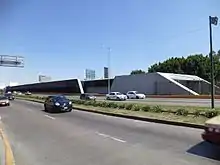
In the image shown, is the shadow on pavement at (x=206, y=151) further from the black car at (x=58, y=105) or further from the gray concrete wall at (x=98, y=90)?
the gray concrete wall at (x=98, y=90)

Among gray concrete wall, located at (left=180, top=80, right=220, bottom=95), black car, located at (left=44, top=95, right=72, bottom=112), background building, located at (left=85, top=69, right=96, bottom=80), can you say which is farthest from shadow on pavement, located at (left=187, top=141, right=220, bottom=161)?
background building, located at (left=85, top=69, right=96, bottom=80)

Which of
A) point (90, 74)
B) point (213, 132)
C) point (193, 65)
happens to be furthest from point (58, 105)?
point (90, 74)

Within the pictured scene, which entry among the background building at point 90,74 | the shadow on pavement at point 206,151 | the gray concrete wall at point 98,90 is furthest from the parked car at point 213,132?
the background building at point 90,74

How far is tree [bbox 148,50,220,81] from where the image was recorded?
306 ft

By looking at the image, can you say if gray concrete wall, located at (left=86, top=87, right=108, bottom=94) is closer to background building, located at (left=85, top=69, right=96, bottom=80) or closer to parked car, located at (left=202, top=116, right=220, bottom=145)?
background building, located at (left=85, top=69, right=96, bottom=80)

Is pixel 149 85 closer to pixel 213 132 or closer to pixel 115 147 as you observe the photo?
pixel 115 147

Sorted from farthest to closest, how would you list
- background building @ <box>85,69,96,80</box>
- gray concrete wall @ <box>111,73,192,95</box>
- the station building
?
background building @ <box>85,69,96,80</box> < the station building < gray concrete wall @ <box>111,73,192,95</box>

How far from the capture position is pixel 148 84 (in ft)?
235

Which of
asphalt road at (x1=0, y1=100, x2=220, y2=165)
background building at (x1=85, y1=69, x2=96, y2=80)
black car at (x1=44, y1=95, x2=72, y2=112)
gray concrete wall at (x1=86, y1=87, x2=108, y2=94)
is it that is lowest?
asphalt road at (x1=0, y1=100, x2=220, y2=165)

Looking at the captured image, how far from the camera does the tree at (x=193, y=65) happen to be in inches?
3666

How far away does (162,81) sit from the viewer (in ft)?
222

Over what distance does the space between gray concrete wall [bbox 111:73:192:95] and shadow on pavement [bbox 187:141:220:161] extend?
54066 millimetres

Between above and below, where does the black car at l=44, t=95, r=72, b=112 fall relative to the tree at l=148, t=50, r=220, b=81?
below

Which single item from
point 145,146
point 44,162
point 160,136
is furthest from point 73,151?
point 160,136
